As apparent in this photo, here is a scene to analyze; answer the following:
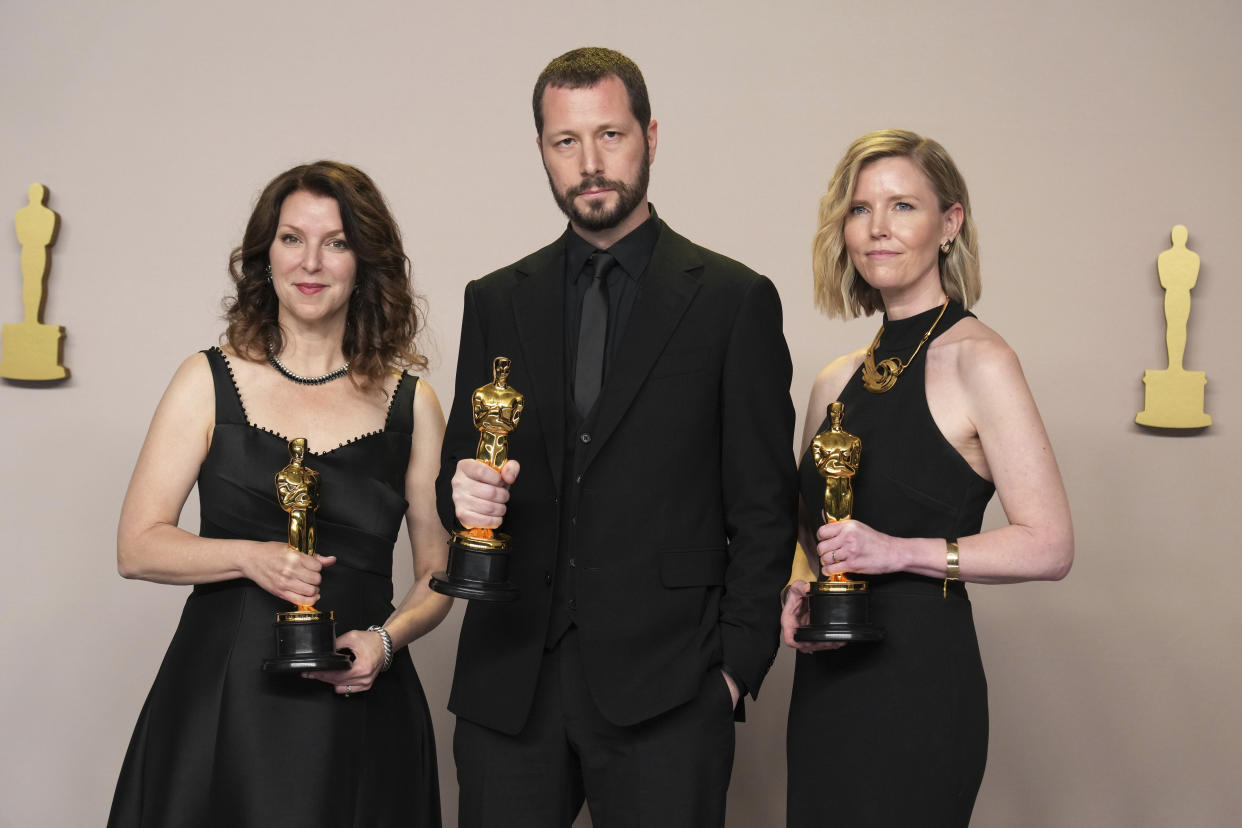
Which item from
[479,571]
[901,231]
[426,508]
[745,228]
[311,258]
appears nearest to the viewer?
[479,571]

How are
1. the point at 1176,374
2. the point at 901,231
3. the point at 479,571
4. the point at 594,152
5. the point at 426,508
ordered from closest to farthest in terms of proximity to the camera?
the point at 479,571 → the point at 594,152 → the point at 901,231 → the point at 426,508 → the point at 1176,374

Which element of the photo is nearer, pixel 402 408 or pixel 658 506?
pixel 658 506

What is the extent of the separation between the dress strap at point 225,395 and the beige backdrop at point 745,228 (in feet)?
6.48

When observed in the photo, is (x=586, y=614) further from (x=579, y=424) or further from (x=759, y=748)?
(x=759, y=748)

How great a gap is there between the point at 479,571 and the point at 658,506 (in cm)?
42

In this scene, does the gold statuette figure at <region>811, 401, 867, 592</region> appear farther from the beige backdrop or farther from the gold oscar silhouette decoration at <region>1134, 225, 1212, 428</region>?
the gold oscar silhouette decoration at <region>1134, 225, 1212, 428</region>

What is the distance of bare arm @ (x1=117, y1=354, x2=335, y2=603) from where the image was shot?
2.76 m

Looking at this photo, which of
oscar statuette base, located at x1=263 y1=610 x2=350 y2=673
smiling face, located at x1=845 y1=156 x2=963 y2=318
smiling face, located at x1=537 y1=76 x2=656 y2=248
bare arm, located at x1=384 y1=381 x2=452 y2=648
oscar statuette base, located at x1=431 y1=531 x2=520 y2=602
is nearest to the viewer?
oscar statuette base, located at x1=431 y1=531 x2=520 y2=602

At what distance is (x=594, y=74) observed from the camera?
2715mm

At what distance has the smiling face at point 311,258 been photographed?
2.99 metres

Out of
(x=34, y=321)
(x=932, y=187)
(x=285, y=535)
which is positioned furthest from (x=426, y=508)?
(x=34, y=321)

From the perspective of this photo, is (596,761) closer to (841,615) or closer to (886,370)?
(841,615)

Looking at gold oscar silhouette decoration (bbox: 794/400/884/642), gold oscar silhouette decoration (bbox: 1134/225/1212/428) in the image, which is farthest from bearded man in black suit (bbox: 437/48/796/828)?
gold oscar silhouette decoration (bbox: 1134/225/1212/428)

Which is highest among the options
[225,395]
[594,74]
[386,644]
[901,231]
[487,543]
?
[594,74]
